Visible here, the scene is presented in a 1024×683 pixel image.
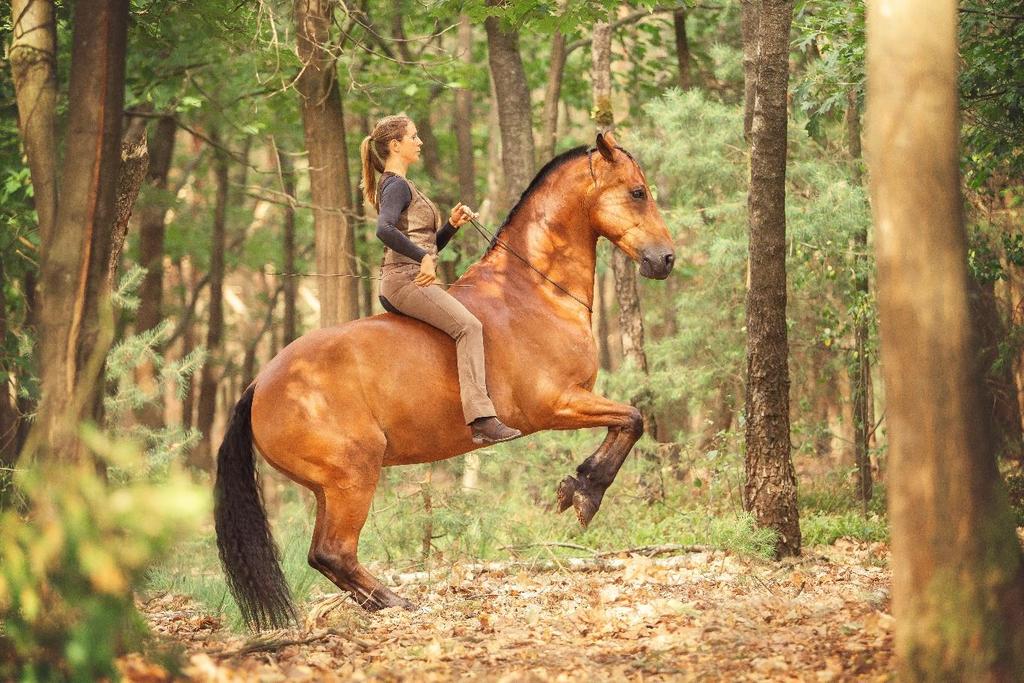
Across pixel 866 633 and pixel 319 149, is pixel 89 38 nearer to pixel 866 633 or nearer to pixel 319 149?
pixel 866 633

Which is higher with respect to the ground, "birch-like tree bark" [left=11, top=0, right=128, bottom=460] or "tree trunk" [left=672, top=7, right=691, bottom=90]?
"tree trunk" [left=672, top=7, right=691, bottom=90]

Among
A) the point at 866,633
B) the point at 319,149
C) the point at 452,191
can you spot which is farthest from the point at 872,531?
the point at 452,191

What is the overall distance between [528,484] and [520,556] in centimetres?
223

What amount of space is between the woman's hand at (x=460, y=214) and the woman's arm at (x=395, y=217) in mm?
356

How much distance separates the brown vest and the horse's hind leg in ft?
5.01

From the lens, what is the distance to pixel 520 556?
444 inches

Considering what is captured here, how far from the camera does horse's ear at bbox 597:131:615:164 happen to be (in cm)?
857

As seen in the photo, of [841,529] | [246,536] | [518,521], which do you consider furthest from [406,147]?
[841,529]

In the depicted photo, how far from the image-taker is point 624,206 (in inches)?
340

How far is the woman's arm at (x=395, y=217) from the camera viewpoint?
812 cm

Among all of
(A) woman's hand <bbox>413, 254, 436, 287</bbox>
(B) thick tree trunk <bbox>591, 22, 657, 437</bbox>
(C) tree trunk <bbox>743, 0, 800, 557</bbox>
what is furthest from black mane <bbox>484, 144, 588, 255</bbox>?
(B) thick tree trunk <bbox>591, 22, 657, 437</bbox>

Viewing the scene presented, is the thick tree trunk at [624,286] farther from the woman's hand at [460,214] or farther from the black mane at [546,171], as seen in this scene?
the woman's hand at [460,214]

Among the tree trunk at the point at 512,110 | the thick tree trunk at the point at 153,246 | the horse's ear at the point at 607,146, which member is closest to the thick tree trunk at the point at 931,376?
the horse's ear at the point at 607,146

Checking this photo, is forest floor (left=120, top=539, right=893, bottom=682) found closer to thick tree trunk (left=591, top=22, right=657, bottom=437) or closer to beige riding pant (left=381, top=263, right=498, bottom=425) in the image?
beige riding pant (left=381, top=263, right=498, bottom=425)
